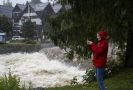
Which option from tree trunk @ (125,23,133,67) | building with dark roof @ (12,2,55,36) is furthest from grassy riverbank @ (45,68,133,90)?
building with dark roof @ (12,2,55,36)

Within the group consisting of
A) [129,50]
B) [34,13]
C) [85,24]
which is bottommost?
[129,50]

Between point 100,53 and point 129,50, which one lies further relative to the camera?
point 129,50

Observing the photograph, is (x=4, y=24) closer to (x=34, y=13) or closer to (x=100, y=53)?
(x=34, y=13)

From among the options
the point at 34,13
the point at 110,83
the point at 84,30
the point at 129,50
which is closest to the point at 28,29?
the point at 34,13

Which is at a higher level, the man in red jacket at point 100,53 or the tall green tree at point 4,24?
the man in red jacket at point 100,53

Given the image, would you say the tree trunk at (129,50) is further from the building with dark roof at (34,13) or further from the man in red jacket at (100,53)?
the building with dark roof at (34,13)

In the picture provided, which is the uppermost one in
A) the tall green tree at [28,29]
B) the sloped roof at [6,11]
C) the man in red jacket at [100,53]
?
the sloped roof at [6,11]

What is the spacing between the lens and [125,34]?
8609 millimetres

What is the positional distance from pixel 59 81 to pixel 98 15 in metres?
5.76

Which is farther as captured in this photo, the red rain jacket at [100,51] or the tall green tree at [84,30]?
the tall green tree at [84,30]

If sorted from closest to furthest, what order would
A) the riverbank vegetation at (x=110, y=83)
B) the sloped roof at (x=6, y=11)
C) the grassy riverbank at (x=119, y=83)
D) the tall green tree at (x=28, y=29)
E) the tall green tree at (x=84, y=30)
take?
the riverbank vegetation at (x=110, y=83), the grassy riverbank at (x=119, y=83), the tall green tree at (x=84, y=30), the tall green tree at (x=28, y=29), the sloped roof at (x=6, y=11)

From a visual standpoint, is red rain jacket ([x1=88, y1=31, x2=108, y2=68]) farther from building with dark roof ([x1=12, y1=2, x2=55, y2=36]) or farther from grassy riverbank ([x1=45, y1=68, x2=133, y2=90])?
building with dark roof ([x1=12, y1=2, x2=55, y2=36])

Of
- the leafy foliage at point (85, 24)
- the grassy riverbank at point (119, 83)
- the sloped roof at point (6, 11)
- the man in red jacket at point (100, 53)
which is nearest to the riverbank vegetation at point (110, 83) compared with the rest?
the grassy riverbank at point (119, 83)

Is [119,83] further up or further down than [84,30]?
further down
